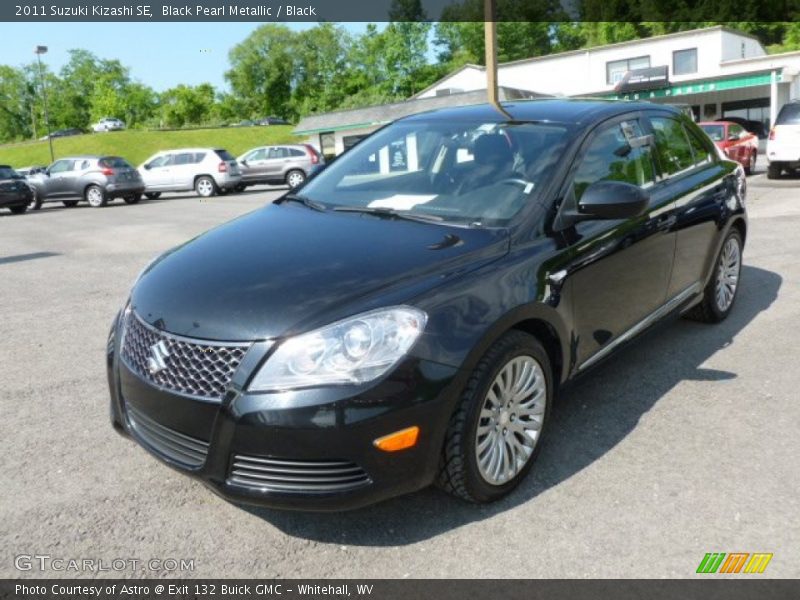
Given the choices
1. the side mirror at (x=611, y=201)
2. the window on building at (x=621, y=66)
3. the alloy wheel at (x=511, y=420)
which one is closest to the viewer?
the alloy wheel at (x=511, y=420)

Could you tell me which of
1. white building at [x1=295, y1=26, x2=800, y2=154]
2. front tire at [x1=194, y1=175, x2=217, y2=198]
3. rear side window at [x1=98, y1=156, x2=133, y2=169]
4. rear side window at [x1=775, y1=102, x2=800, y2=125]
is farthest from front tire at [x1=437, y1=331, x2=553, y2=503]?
white building at [x1=295, y1=26, x2=800, y2=154]

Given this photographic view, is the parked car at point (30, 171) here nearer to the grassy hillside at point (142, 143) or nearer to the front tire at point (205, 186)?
the front tire at point (205, 186)

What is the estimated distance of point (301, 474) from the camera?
262cm

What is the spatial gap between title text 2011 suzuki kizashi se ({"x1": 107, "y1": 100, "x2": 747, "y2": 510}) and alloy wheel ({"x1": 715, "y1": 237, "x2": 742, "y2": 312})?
1183 millimetres

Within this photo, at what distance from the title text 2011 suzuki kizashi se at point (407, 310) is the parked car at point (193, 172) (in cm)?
2107

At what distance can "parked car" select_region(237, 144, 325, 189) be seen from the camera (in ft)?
87.1

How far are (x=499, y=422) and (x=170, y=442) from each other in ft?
4.29

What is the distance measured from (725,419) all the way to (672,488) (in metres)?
0.87

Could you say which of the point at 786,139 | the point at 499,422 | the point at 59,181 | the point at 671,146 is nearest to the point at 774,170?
the point at 786,139

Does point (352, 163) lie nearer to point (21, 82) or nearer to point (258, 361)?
point (258, 361)

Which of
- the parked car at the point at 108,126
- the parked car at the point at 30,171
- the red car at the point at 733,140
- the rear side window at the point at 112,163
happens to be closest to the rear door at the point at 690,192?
the red car at the point at 733,140

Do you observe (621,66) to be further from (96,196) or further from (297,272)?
(297,272)

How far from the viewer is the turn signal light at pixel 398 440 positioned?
2604mm

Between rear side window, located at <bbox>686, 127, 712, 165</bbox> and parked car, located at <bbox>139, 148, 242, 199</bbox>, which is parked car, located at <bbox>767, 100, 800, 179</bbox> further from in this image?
parked car, located at <bbox>139, 148, 242, 199</bbox>
